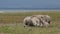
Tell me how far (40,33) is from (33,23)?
4465 millimetres

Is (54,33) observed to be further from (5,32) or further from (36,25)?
(36,25)

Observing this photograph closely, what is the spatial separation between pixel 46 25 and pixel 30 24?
1189 mm

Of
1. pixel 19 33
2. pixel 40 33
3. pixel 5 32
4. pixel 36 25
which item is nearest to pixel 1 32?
pixel 5 32

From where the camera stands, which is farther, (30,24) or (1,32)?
(30,24)

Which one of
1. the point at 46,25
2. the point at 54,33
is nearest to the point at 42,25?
the point at 46,25

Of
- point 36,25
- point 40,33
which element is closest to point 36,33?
point 40,33

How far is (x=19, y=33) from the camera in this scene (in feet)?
47.6

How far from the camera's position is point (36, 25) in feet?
62.0

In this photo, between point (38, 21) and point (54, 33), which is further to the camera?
point (38, 21)

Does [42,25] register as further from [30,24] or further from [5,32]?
[5,32]

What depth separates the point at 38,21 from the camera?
62.6 feet

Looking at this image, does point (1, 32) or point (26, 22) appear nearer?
point (1, 32)

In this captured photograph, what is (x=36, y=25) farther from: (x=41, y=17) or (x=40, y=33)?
(x=40, y=33)

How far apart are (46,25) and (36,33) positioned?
4.53m
